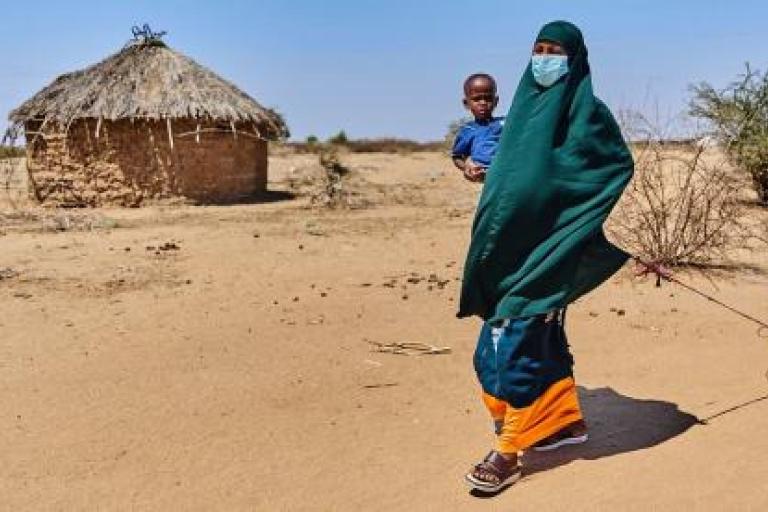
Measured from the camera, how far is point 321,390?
5027 mm

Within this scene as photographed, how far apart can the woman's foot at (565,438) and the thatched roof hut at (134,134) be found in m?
10.3

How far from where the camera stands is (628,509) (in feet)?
10.8

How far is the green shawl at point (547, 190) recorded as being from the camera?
3.57m

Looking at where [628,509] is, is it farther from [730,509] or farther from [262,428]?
[262,428]

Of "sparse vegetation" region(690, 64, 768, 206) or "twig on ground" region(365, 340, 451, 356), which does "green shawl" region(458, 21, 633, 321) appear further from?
"sparse vegetation" region(690, 64, 768, 206)

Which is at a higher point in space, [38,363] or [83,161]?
[83,161]

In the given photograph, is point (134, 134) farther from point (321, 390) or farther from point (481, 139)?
point (481, 139)

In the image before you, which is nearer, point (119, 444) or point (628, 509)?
point (628, 509)

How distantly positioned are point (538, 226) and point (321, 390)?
74.1 inches

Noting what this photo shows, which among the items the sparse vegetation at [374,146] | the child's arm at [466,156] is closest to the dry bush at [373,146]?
the sparse vegetation at [374,146]

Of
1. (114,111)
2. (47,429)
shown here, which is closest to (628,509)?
(47,429)

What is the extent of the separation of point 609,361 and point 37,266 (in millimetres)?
5485

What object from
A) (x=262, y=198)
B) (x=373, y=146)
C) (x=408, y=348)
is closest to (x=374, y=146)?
(x=373, y=146)

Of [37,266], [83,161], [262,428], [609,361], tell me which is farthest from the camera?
[83,161]
